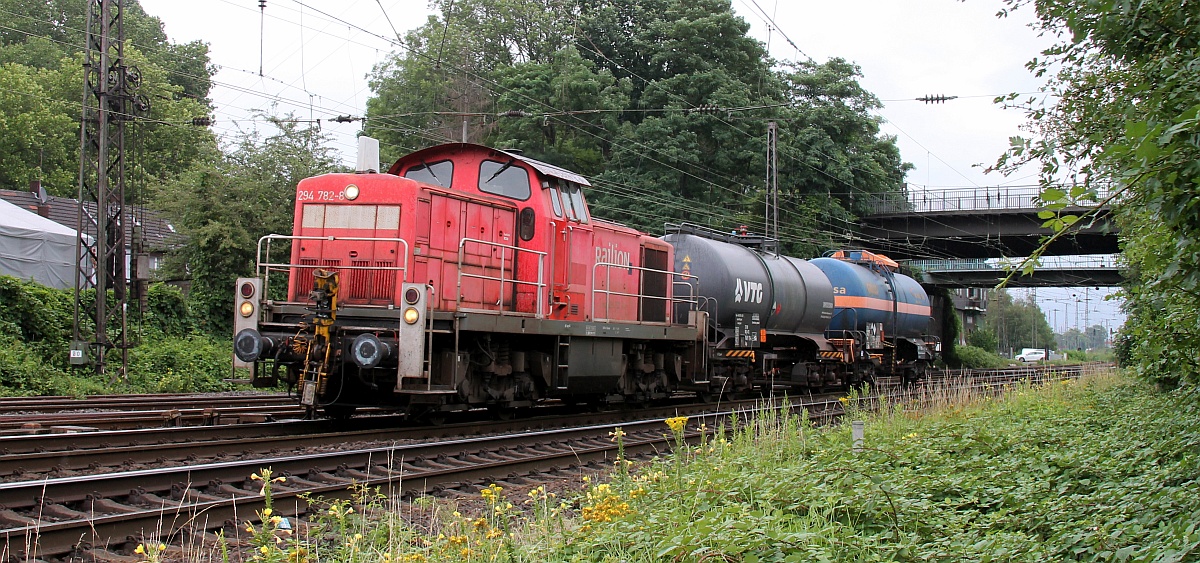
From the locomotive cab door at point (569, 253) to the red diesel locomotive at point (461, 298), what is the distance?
3 cm

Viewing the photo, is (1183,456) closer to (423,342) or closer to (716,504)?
(716,504)

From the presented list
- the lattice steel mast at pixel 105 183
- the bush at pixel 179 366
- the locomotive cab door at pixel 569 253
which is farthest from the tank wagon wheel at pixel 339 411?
the lattice steel mast at pixel 105 183

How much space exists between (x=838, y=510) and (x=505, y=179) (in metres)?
7.31

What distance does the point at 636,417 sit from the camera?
13695 mm

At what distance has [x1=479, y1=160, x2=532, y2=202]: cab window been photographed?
38.7 ft

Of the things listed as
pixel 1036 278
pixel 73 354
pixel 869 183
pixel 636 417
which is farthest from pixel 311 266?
pixel 1036 278

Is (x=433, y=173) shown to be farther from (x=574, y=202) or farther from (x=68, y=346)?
(x=68, y=346)

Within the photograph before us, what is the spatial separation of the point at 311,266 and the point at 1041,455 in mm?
7960

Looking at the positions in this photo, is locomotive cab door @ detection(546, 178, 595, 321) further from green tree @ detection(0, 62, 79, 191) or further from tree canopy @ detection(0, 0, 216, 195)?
green tree @ detection(0, 62, 79, 191)

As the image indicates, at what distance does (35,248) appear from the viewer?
29812 mm

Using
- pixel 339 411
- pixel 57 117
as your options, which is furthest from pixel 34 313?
pixel 57 117

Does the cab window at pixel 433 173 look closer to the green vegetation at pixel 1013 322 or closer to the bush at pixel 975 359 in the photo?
the bush at pixel 975 359

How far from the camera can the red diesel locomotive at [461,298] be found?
9.78 meters

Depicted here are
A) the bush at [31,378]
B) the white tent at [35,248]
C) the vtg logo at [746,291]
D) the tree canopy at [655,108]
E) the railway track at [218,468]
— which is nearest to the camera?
the railway track at [218,468]
